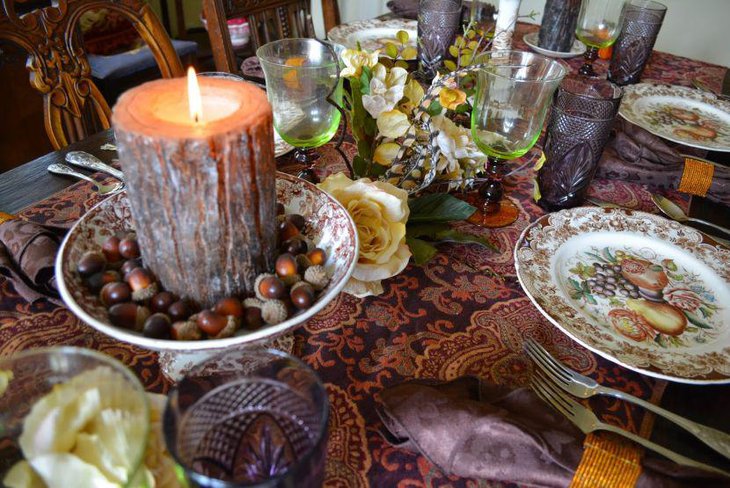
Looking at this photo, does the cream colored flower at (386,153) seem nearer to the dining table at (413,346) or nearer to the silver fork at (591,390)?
the dining table at (413,346)

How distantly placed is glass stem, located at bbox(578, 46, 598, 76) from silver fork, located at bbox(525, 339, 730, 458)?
38.3 inches

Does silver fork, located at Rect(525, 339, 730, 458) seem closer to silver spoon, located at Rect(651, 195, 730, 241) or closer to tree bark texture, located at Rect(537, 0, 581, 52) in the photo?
silver spoon, located at Rect(651, 195, 730, 241)

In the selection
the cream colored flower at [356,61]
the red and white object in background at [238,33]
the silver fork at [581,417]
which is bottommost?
the red and white object in background at [238,33]

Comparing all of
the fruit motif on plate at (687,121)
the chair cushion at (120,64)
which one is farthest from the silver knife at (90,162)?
the chair cushion at (120,64)

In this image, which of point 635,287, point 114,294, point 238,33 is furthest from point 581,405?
point 238,33

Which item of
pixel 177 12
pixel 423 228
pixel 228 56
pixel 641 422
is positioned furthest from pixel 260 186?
pixel 177 12

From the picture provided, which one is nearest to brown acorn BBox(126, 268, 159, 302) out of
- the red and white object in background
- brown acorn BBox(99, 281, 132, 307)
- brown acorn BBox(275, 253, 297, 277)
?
brown acorn BBox(99, 281, 132, 307)

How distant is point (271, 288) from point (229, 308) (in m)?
0.04

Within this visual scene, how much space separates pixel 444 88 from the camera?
0.64 metres

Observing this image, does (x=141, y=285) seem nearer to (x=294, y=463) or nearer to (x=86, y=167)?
(x=294, y=463)

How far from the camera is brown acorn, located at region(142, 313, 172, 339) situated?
407mm

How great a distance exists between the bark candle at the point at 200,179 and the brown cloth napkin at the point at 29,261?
17cm

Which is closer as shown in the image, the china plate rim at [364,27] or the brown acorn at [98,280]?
the brown acorn at [98,280]

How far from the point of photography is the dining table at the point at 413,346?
44 cm
